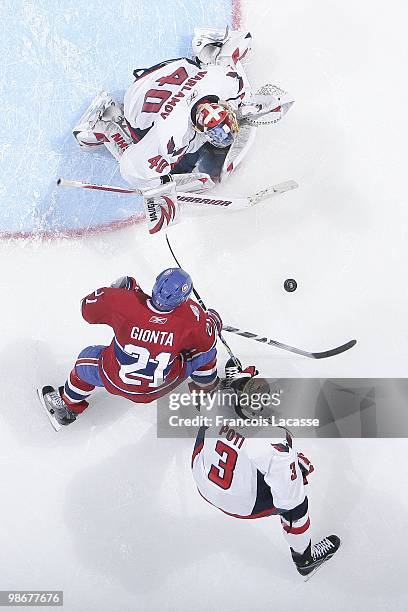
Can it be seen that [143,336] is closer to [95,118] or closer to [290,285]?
[290,285]

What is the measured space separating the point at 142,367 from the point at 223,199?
1.11 meters

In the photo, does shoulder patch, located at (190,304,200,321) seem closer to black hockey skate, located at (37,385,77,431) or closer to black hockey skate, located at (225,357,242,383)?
black hockey skate, located at (225,357,242,383)

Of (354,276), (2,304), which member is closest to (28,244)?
(2,304)

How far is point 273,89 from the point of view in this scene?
4.01 metres

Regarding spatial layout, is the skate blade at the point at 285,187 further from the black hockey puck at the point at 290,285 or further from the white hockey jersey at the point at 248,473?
the white hockey jersey at the point at 248,473

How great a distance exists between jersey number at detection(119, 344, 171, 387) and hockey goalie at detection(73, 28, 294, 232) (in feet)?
2.98

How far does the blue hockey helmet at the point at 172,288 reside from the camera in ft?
10.1

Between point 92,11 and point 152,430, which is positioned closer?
point 152,430

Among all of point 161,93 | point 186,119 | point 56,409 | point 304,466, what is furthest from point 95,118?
point 304,466

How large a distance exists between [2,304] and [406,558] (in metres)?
2.62

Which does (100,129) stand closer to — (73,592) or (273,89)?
(273,89)

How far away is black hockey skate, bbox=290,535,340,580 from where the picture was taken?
11.8 feet

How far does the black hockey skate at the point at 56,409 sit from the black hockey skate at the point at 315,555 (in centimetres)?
137

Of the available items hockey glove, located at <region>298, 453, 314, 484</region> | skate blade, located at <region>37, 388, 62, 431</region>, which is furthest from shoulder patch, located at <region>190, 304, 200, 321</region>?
skate blade, located at <region>37, 388, 62, 431</region>
